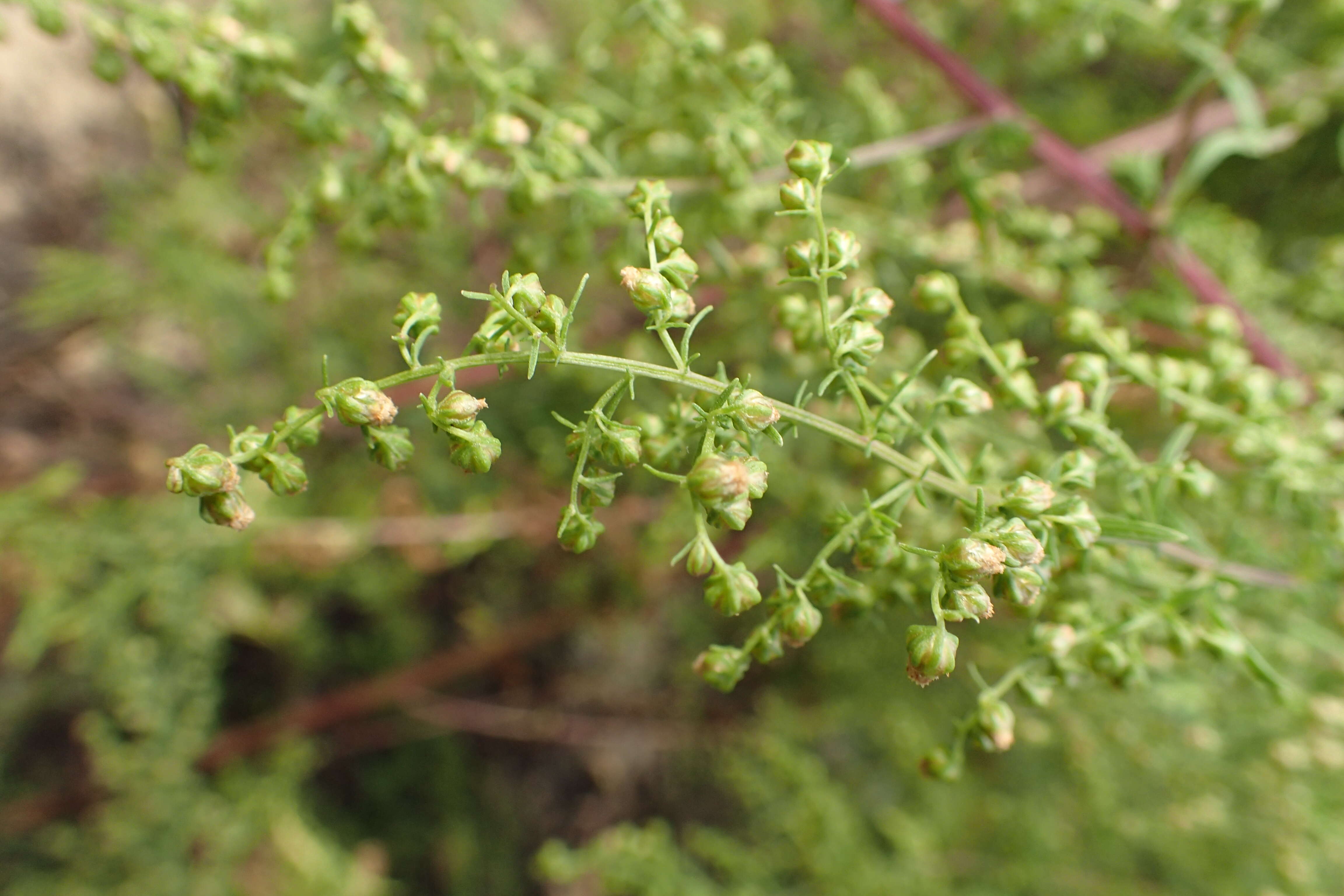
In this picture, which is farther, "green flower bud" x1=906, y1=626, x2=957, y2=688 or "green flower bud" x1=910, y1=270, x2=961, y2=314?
"green flower bud" x1=910, y1=270, x2=961, y2=314

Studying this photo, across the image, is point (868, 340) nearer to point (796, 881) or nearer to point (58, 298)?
point (58, 298)

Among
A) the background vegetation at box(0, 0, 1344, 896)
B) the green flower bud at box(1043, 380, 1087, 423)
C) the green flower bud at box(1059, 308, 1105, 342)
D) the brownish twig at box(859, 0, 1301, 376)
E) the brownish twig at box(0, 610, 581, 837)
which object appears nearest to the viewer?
the green flower bud at box(1043, 380, 1087, 423)

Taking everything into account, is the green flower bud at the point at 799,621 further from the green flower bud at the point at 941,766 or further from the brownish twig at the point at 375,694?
the brownish twig at the point at 375,694

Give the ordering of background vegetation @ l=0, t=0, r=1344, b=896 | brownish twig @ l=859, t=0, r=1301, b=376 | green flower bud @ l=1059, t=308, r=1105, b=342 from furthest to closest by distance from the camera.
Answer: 1. brownish twig @ l=859, t=0, r=1301, b=376
2. background vegetation @ l=0, t=0, r=1344, b=896
3. green flower bud @ l=1059, t=308, r=1105, b=342

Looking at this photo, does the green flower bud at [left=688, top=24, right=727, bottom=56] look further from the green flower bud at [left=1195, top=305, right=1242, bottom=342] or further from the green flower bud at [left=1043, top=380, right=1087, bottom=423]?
the green flower bud at [left=1195, top=305, right=1242, bottom=342]

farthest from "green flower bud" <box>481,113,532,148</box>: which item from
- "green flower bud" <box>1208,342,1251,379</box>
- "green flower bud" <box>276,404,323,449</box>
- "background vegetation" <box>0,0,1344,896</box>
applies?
"green flower bud" <box>1208,342,1251,379</box>

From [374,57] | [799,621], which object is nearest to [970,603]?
[799,621]
